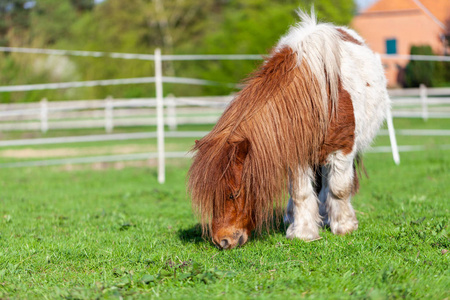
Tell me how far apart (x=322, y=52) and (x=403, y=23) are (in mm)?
31183

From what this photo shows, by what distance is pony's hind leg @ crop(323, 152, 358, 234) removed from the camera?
4077 mm

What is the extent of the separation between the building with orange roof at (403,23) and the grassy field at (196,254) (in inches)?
1078

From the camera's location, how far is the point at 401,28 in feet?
106

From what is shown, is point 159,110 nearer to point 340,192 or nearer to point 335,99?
point 340,192

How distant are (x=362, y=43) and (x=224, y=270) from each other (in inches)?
109

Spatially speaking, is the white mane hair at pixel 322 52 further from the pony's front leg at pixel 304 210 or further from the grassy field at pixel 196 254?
the grassy field at pixel 196 254

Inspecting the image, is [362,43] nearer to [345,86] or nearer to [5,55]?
[345,86]

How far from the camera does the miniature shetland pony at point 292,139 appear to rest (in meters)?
3.51

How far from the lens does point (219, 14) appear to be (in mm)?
38250

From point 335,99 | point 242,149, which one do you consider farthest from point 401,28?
A: point 242,149

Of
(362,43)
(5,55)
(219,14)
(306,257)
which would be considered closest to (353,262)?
(306,257)

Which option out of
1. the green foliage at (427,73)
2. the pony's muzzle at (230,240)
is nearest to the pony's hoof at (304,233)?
the pony's muzzle at (230,240)

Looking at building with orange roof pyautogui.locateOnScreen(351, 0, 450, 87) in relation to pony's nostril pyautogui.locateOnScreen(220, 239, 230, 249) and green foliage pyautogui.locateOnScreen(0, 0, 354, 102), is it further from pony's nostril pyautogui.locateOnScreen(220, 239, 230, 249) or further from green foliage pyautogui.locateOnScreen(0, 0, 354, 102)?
pony's nostril pyautogui.locateOnScreen(220, 239, 230, 249)

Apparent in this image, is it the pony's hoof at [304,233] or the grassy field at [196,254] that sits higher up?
the pony's hoof at [304,233]
